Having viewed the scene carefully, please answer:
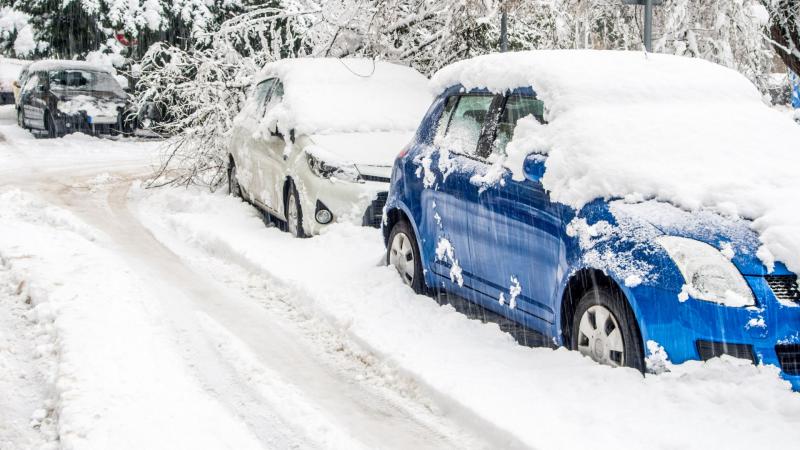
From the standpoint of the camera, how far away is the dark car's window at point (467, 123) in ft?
21.3

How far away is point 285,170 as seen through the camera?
392 inches

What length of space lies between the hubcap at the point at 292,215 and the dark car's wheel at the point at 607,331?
503cm

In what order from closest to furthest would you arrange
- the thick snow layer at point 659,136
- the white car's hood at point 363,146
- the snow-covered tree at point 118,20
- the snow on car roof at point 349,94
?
the thick snow layer at point 659,136 → the white car's hood at point 363,146 → the snow on car roof at point 349,94 → the snow-covered tree at point 118,20

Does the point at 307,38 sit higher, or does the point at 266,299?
the point at 307,38

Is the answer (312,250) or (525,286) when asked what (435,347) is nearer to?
(525,286)

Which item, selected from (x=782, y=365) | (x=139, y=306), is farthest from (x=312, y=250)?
(x=782, y=365)

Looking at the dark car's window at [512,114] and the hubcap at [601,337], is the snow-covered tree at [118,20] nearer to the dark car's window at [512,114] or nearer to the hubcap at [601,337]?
the dark car's window at [512,114]

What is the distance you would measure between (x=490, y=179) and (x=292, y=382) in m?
1.80

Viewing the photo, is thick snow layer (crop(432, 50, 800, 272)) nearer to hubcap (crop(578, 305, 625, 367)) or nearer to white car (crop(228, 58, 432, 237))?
hubcap (crop(578, 305, 625, 367))

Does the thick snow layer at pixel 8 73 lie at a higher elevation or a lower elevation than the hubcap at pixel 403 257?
higher

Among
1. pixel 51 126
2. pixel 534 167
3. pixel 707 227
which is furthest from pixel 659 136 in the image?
pixel 51 126

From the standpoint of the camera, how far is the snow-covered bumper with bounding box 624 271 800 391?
452 cm

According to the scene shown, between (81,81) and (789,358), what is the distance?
2156 cm

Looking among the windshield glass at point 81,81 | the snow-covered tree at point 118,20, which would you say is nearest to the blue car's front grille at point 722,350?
the windshield glass at point 81,81
